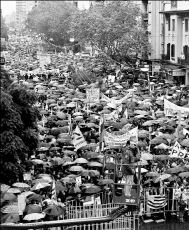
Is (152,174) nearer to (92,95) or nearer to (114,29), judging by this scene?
(92,95)

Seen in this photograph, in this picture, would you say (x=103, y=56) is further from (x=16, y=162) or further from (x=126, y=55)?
(x=16, y=162)

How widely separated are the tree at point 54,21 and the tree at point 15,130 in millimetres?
71550

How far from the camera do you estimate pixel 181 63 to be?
50844 mm

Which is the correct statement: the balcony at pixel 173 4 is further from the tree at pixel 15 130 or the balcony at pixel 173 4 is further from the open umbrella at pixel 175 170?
the tree at pixel 15 130

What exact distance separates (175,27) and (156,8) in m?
7.27

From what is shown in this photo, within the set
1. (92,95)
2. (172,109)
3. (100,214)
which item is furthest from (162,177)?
(92,95)

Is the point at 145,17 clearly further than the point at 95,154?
Yes

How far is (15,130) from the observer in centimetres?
1677

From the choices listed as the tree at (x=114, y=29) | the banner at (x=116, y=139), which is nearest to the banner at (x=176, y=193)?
the banner at (x=116, y=139)

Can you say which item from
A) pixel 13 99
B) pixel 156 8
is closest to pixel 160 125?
pixel 13 99

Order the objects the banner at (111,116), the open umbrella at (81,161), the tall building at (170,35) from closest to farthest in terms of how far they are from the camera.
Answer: the open umbrella at (81,161) < the banner at (111,116) < the tall building at (170,35)

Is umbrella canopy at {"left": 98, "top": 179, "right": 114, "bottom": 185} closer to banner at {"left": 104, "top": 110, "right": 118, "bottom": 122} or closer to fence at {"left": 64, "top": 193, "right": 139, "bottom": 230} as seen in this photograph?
fence at {"left": 64, "top": 193, "right": 139, "bottom": 230}

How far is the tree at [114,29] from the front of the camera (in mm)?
55156

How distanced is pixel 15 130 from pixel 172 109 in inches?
465
